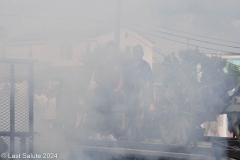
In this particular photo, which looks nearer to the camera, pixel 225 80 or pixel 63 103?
pixel 225 80

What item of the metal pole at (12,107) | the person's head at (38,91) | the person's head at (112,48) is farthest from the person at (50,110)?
the metal pole at (12,107)

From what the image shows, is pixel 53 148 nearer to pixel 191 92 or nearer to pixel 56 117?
pixel 56 117

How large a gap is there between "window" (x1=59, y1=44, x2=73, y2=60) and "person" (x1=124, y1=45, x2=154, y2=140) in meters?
0.65

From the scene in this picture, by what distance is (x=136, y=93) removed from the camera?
571 cm

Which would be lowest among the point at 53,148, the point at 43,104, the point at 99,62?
the point at 53,148

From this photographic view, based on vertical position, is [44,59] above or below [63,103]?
above

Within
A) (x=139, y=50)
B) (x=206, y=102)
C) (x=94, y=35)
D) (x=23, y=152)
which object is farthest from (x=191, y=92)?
(x=23, y=152)

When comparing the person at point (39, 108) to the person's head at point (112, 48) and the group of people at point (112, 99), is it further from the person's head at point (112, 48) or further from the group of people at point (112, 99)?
the person's head at point (112, 48)

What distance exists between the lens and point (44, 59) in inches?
215

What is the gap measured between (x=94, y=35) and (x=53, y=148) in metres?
1.32

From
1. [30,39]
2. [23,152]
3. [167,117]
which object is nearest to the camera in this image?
[23,152]

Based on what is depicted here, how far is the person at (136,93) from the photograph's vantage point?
5.69 m

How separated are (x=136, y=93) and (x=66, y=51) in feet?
3.01

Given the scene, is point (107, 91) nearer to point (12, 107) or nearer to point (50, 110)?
point (50, 110)
